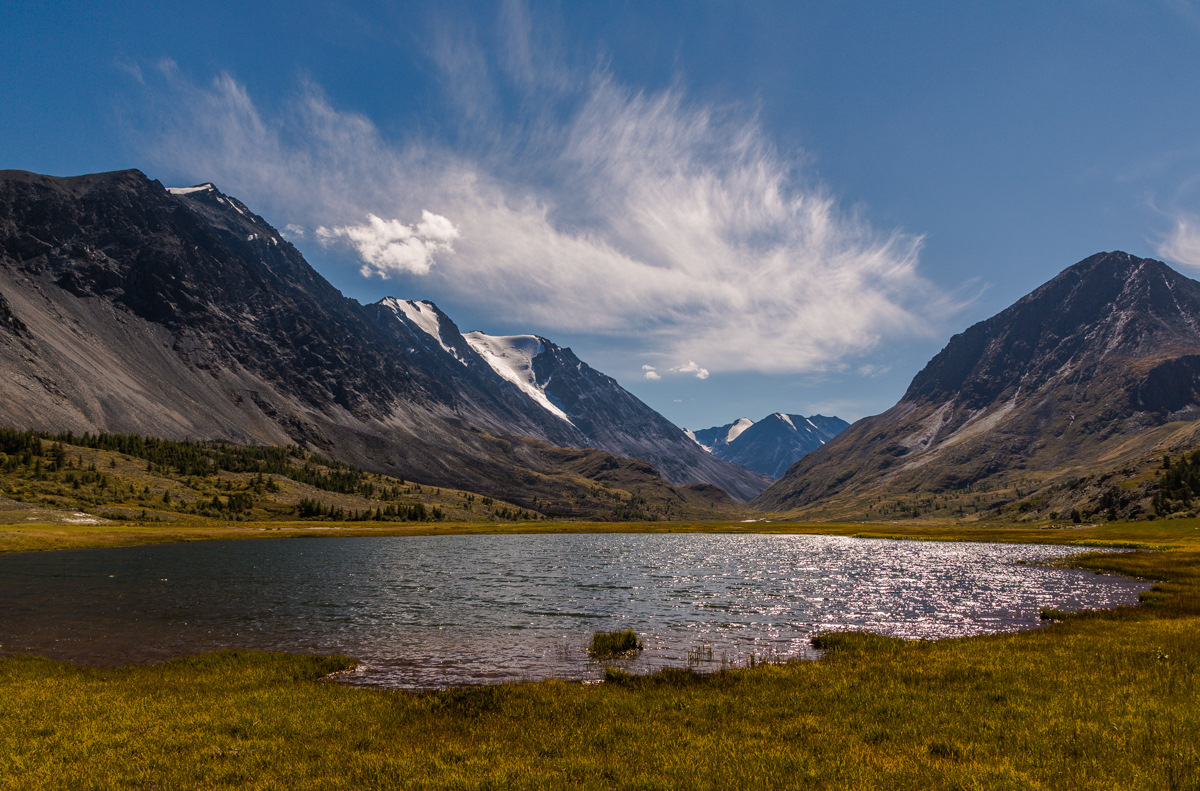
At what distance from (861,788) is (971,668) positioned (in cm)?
1514

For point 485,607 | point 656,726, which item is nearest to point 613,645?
point 656,726

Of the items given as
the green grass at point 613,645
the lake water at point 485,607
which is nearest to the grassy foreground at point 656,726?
the lake water at point 485,607

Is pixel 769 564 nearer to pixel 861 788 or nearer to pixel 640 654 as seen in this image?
pixel 640 654

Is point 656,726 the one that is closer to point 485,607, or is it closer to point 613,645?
point 613,645

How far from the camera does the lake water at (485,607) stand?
3300 centimetres

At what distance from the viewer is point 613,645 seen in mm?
32906

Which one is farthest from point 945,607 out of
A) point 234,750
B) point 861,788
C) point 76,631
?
point 76,631

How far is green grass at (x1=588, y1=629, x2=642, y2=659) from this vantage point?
3222 cm

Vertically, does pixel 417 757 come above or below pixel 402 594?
above

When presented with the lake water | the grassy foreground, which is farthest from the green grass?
the grassy foreground

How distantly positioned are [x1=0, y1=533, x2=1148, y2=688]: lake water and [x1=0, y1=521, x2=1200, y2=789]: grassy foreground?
6528mm

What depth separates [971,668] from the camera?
76.4 ft

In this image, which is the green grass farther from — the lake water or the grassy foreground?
the grassy foreground

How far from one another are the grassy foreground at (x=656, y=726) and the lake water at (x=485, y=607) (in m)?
6.53
